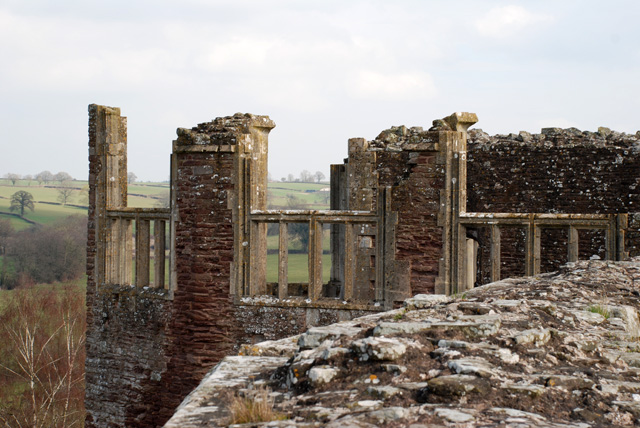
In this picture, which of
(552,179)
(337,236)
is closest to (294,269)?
(552,179)

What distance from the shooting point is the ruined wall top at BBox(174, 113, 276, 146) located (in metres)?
11.4

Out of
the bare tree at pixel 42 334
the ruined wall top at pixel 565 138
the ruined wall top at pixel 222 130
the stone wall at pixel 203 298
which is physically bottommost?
the bare tree at pixel 42 334

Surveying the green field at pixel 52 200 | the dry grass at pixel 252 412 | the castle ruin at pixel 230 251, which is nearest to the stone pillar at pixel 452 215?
the castle ruin at pixel 230 251

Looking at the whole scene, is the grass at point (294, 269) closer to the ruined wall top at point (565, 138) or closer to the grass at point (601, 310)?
the ruined wall top at point (565, 138)

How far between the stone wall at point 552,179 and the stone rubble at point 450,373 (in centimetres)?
1070

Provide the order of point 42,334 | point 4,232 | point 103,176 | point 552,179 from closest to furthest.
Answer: point 103,176
point 552,179
point 42,334
point 4,232

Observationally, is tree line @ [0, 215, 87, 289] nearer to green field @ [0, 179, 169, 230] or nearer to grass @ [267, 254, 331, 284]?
green field @ [0, 179, 169, 230]

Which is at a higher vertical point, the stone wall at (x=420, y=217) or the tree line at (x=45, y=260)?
the stone wall at (x=420, y=217)

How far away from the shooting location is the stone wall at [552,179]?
15062 millimetres

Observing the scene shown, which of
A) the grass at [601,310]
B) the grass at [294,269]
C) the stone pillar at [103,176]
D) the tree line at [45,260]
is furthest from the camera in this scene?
the tree line at [45,260]

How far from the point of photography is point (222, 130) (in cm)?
1150

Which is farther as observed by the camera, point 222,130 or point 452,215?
point 222,130

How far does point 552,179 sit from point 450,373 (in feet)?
42.5

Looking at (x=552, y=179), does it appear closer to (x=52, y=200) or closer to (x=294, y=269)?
(x=294, y=269)
